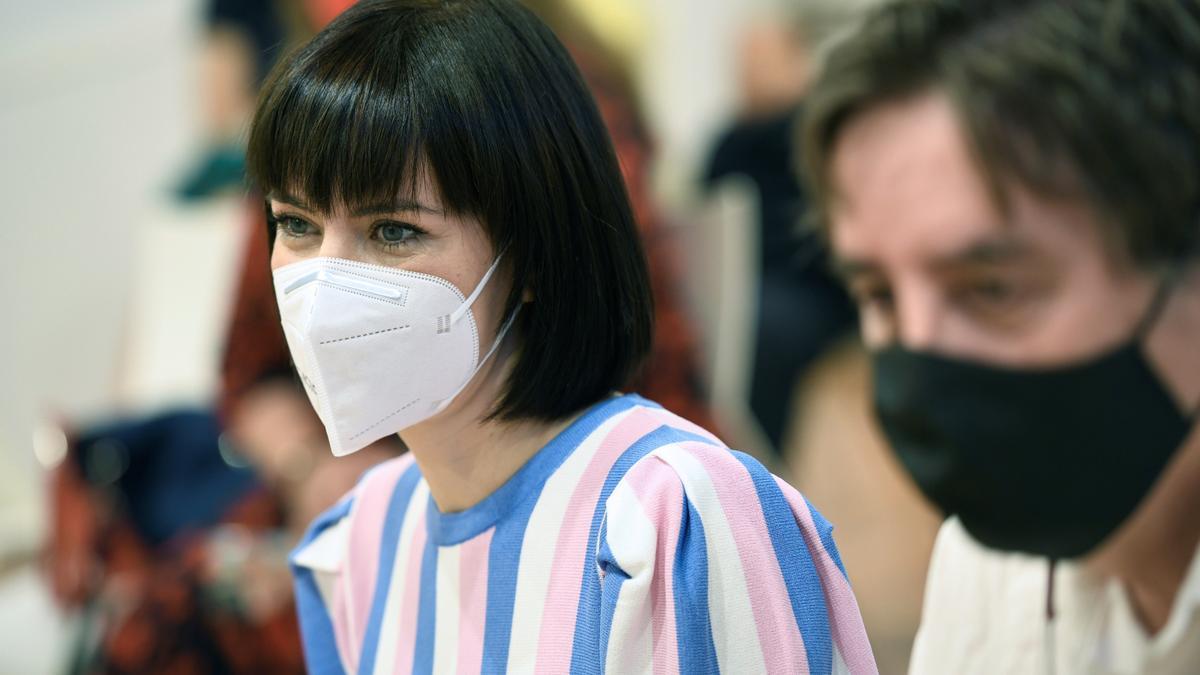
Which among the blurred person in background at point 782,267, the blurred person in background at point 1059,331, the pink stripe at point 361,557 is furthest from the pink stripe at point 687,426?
the blurred person in background at point 782,267

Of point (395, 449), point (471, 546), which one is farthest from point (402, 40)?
point (395, 449)

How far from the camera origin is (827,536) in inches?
30.9

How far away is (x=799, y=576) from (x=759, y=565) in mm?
26

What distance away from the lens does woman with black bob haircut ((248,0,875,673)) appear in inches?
29.6

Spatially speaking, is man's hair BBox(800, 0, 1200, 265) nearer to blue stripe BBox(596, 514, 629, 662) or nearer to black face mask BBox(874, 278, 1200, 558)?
black face mask BBox(874, 278, 1200, 558)

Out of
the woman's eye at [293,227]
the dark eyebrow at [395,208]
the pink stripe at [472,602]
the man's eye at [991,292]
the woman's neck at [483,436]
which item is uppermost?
the dark eyebrow at [395,208]

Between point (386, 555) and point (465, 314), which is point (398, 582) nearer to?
point (386, 555)

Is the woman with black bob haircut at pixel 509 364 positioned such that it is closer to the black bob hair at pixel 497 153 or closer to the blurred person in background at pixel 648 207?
the black bob hair at pixel 497 153

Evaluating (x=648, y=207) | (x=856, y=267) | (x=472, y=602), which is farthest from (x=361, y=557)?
(x=648, y=207)

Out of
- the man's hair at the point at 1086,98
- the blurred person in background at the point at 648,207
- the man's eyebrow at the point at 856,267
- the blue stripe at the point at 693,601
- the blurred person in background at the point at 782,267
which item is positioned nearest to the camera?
the blue stripe at the point at 693,601

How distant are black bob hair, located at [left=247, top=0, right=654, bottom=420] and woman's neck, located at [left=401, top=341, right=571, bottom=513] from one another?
1cm

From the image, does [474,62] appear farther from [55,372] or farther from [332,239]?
[55,372]

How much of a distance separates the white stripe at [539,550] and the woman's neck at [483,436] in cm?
4

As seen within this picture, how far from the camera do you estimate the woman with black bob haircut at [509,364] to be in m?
0.75
